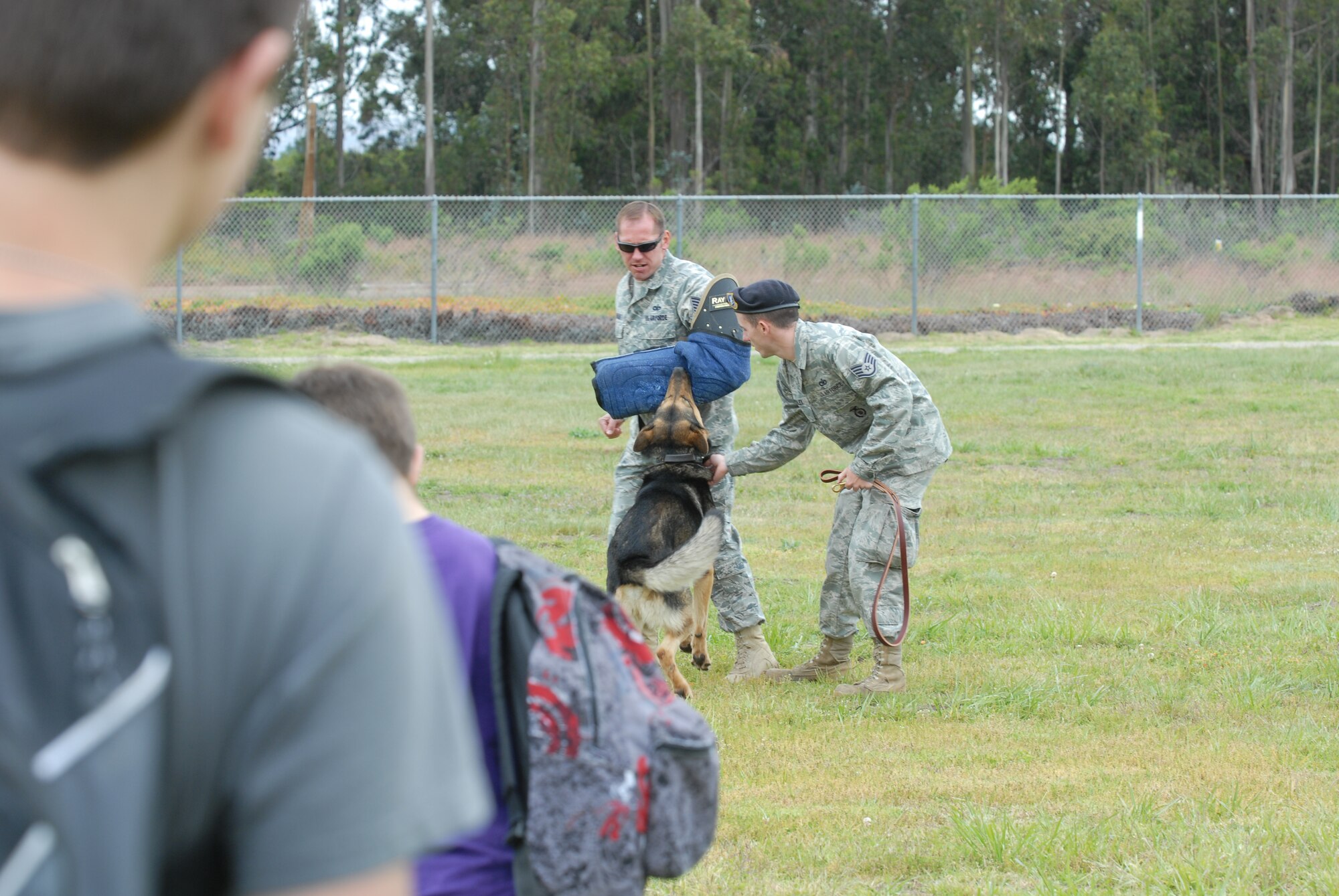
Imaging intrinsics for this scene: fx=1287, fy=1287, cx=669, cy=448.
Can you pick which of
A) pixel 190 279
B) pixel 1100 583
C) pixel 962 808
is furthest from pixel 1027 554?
pixel 190 279

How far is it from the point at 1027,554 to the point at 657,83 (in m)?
46.1

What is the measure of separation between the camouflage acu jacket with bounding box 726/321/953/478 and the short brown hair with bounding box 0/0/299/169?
4.82 m

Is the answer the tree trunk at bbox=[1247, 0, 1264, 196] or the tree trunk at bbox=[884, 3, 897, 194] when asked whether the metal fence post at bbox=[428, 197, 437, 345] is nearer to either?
the tree trunk at bbox=[884, 3, 897, 194]

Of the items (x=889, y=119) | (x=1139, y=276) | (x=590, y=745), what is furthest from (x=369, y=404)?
(x=889, y=119)

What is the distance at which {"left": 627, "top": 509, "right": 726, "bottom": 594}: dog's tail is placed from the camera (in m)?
5.49

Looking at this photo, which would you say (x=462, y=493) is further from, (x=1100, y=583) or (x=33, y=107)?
(x=33, y=107)

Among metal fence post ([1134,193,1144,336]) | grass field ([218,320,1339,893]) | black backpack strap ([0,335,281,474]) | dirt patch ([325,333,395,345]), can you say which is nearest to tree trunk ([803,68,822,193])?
metal fence post ([1134,193,1144,336])

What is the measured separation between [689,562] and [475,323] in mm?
15690

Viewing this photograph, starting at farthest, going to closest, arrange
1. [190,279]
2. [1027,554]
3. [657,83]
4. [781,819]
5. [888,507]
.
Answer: [657,83]
[190,279]
[1027,554]
[888,507]
[781,819]

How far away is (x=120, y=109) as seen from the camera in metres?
0.86

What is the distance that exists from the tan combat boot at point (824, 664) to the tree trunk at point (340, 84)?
44548 mm

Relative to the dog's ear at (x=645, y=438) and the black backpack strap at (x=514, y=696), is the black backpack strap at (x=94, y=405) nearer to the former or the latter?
the black backpack strap at (x=514, y=696)

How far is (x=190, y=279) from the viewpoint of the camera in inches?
799

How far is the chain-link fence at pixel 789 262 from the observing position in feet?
67.3
